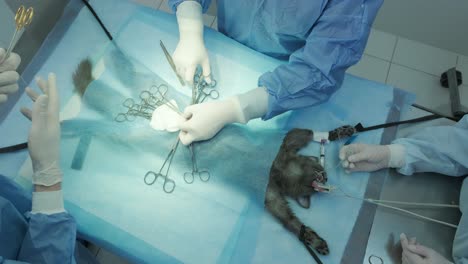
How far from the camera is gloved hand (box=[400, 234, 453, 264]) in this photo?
141 cm

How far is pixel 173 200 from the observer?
4.93 ft

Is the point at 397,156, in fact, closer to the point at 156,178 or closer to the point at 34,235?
the point at 156,178

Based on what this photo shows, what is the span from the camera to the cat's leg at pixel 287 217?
4.88ft

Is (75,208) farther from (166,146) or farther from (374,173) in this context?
(374,173)

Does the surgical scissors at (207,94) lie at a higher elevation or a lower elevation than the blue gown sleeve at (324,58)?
lower

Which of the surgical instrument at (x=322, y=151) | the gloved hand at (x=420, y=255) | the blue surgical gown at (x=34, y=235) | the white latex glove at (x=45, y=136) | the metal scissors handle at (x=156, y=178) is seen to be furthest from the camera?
the surgical instrument at (x=322, y=151)

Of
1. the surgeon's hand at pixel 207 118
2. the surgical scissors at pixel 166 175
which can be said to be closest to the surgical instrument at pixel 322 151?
the surgeon's hand at pixel 207 118

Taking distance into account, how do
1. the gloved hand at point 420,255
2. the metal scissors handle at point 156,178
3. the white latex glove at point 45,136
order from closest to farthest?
the white latex glove at point 45,136 → the gloved hand at point 420,255 → the metal scissors handle at point 156,178

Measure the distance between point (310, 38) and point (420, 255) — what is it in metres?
0.94

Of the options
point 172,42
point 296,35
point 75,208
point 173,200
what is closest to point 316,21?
point 296,35

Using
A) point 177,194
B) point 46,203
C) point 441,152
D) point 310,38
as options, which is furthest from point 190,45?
point 441,152

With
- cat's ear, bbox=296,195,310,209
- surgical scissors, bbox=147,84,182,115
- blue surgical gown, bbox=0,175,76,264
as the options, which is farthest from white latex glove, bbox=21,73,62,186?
cat's ear, bbox=296,195,310,209

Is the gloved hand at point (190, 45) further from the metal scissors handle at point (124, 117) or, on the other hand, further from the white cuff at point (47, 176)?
the white cuff at point (47, 176)

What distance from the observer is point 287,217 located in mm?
1523
